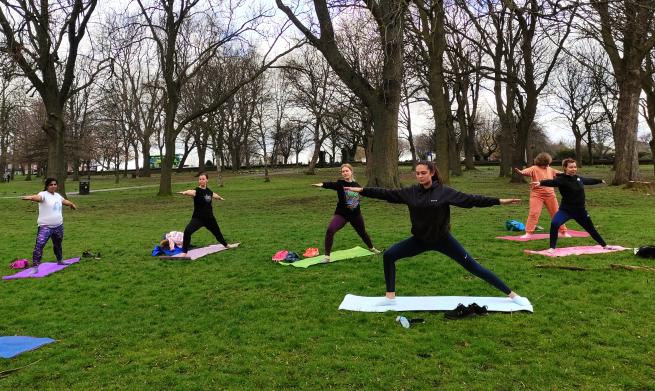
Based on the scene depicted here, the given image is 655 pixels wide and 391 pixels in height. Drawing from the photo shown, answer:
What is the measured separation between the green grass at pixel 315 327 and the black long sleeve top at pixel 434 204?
1108 millimetres

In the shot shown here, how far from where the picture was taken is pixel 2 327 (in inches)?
260

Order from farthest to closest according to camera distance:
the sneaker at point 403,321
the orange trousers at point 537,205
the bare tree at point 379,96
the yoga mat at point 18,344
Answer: the bare tree at point 379,96 → the orange trousers at point 537,205 → the sneaker at point 403,321 → the yoga mat at point 18,344

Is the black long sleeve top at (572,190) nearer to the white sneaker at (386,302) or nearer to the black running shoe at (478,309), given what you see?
the black running shoe at (478,309)

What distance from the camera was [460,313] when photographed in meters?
6.22

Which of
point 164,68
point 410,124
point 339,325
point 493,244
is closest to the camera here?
point 339,325

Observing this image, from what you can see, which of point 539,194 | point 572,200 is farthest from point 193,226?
point 539,194

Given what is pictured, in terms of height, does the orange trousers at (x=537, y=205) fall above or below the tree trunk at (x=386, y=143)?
below

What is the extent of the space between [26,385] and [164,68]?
26.6 meters

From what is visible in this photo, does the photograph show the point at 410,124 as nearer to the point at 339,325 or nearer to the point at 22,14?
the point at 22,14

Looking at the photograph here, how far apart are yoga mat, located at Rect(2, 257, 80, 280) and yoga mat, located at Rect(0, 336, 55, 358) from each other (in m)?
3.85

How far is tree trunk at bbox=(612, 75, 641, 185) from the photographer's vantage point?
24203 mm

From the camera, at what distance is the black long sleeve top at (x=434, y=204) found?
247 inches

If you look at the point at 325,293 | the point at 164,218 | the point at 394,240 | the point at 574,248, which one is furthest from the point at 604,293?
the point at 164,218

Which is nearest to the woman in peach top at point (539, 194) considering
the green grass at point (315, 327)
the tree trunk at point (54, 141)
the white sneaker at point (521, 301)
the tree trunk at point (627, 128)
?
the green grass at point (315, 327)
